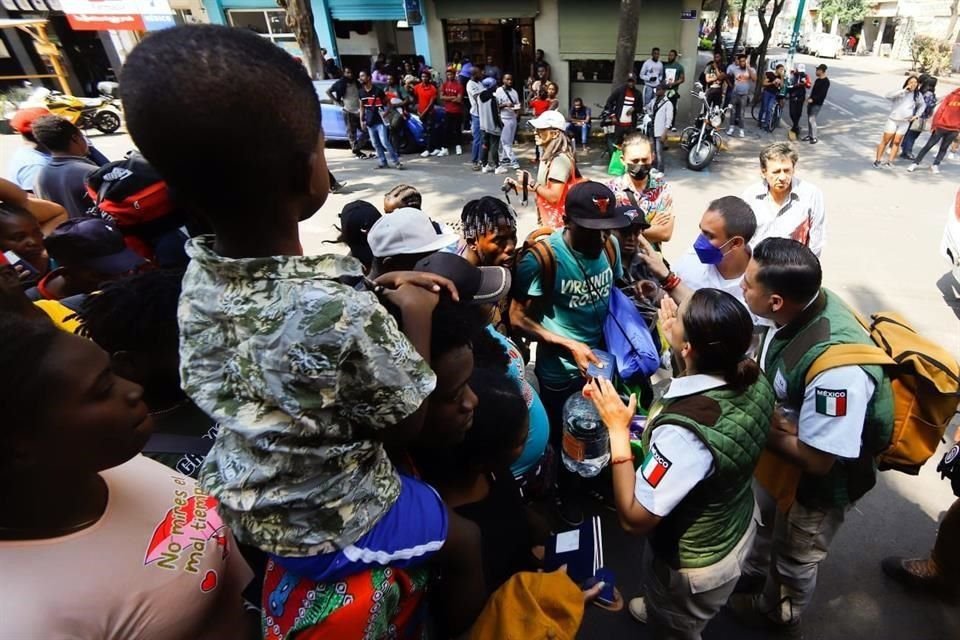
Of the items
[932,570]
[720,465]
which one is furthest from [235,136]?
[932,570]

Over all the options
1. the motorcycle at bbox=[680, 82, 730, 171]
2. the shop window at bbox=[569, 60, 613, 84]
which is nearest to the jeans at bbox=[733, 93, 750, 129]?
the shop window at bbox=[569, 60, 613, 84]

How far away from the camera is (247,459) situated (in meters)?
0.96

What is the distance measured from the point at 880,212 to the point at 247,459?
897cm

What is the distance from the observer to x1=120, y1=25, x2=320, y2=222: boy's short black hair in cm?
78

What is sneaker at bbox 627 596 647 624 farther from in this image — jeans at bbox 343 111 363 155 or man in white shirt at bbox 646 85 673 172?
jeans at bbox 343 111 363 155

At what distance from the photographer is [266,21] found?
15570 millimetres

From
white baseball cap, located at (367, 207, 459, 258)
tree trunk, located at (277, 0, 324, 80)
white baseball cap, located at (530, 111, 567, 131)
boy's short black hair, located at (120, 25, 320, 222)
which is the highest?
tree trunk, located at (277, 0, 324, 80)

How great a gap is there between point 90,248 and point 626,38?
1002 cm

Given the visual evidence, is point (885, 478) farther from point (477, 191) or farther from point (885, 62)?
point (885, 62)

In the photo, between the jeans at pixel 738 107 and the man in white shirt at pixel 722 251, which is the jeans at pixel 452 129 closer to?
the jeans at pixel 738 107

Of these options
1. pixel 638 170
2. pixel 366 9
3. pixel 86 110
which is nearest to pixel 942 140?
pixel 638 170

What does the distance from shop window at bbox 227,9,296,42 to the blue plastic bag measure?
1665 cm

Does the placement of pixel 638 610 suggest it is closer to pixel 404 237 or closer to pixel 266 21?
pixel 404 237

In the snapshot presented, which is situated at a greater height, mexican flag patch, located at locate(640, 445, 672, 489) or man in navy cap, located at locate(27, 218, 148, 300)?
man in navy cap, located at locate(27, 218, 148, 300)
